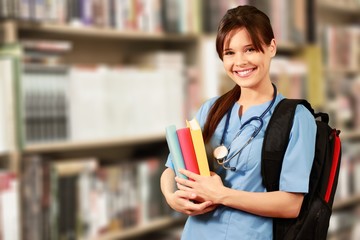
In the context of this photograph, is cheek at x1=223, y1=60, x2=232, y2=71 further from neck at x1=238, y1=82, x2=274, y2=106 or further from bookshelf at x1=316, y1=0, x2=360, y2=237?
bookshelf at x1=316, y1=0, x2=360, y2=237

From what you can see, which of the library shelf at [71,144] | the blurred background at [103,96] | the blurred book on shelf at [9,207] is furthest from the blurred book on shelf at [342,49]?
the blurred book on shelf at [9,207]

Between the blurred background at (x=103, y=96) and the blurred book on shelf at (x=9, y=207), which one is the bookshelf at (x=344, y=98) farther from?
the blurred book on shelf at (x=9, y=207)

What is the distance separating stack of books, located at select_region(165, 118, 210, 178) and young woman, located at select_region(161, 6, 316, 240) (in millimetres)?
14

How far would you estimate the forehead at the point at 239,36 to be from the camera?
2.29ft

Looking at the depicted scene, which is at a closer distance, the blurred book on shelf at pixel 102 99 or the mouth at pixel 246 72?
the mouth at pixel 246 72

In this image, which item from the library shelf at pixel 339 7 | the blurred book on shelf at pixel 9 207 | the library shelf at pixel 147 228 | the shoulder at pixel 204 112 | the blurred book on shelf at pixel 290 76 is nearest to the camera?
the shoulder at pixel 204 112

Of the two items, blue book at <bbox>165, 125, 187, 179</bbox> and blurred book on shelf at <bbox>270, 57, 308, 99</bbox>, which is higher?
blue book at <bbox>165, 125, 187, 179</bbox>

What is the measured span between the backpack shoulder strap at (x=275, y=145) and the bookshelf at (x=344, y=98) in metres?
2.36

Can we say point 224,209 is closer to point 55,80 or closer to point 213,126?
point 213,126

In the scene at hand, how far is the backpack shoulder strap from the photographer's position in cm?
72

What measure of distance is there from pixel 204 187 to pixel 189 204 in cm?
3

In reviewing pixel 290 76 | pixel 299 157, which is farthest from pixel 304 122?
pixel 290 76

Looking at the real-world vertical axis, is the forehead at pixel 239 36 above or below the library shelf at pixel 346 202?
above

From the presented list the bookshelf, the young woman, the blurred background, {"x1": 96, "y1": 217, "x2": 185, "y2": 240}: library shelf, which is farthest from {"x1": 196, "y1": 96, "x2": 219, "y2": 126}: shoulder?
the bookshelf
